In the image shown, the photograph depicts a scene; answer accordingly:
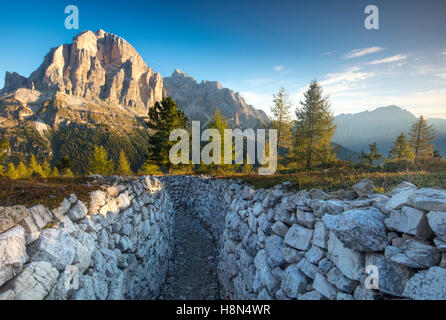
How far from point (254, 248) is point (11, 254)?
19.4 feet

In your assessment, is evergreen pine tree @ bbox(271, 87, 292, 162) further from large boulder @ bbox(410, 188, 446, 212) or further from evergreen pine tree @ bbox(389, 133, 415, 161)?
evergreen pine tree @ bbox(389, 133, 415, 161)

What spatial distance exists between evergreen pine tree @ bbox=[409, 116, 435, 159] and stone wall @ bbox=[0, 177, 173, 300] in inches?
1509

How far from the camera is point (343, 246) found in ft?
11.5

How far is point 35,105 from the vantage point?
15775cm

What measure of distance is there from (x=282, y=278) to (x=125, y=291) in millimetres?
4851

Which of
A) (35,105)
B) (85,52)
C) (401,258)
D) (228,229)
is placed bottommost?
(228,229)

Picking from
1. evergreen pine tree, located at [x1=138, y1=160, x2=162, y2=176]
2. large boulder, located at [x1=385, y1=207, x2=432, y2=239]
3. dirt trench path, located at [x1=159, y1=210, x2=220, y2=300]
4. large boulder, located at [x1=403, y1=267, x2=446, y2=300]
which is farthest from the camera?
evergreen pine tree, located at [x1=138, y1=160, x2=162, y2=176]

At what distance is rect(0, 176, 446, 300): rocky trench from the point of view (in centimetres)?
285

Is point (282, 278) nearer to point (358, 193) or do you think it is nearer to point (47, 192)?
point (358, 193)

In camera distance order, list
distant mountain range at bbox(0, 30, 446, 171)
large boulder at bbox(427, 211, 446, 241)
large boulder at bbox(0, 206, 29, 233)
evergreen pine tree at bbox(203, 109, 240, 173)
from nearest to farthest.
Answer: large boulder at bbox(427, 211, 446, 241) → large boulder at bbox(0, 206, 29, 233) → evergreen pine tree at bbox(203, 109, 240, 173) → distant mountain range at bbox(0, 30, 446, 171)

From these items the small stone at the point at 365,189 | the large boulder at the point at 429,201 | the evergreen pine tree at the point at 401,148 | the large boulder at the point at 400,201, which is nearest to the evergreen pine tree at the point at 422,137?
the evergreen pine tree at the point at 401,148

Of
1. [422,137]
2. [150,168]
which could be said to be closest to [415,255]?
[150,168]

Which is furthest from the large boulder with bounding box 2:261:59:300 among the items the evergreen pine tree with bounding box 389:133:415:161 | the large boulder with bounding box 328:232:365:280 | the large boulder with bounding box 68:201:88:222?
the evergreen pine tree with bounding box 389:133:415:161
